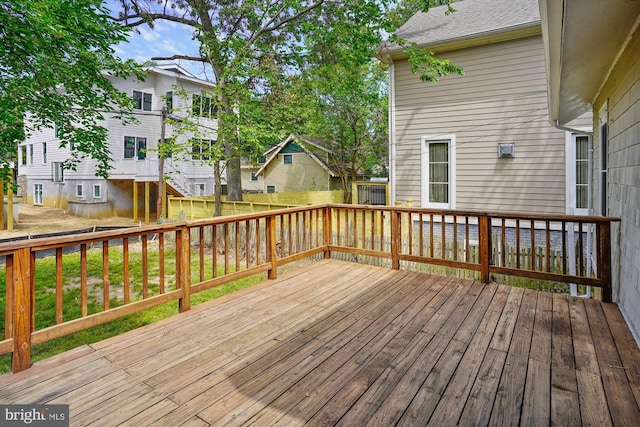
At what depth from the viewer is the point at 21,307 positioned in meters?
2.14

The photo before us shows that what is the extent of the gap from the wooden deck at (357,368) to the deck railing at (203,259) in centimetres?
24

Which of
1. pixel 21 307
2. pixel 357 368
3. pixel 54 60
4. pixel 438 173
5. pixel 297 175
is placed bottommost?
pixel 357 368

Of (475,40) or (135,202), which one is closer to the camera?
(475,40)

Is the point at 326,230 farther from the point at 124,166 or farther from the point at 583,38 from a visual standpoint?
the point at 124,166

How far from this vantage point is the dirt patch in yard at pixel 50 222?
1277cm

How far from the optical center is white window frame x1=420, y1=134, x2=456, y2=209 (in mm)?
7109

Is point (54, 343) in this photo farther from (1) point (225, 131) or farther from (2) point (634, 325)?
(1) point (225, 131)

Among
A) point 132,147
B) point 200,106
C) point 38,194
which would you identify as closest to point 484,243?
point 200,106

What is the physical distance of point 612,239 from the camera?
3.54m

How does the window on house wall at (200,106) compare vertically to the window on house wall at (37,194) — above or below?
above

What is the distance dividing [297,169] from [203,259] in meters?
15.5

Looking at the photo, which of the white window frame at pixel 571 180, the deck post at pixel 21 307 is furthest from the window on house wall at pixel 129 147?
the white window frame at pixel 571 180

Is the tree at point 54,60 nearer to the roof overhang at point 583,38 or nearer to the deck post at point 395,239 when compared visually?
the deck post at point 395,239

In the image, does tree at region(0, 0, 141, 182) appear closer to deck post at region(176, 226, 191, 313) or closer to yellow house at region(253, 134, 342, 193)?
deck post at region(176, 226, 191, 313)
